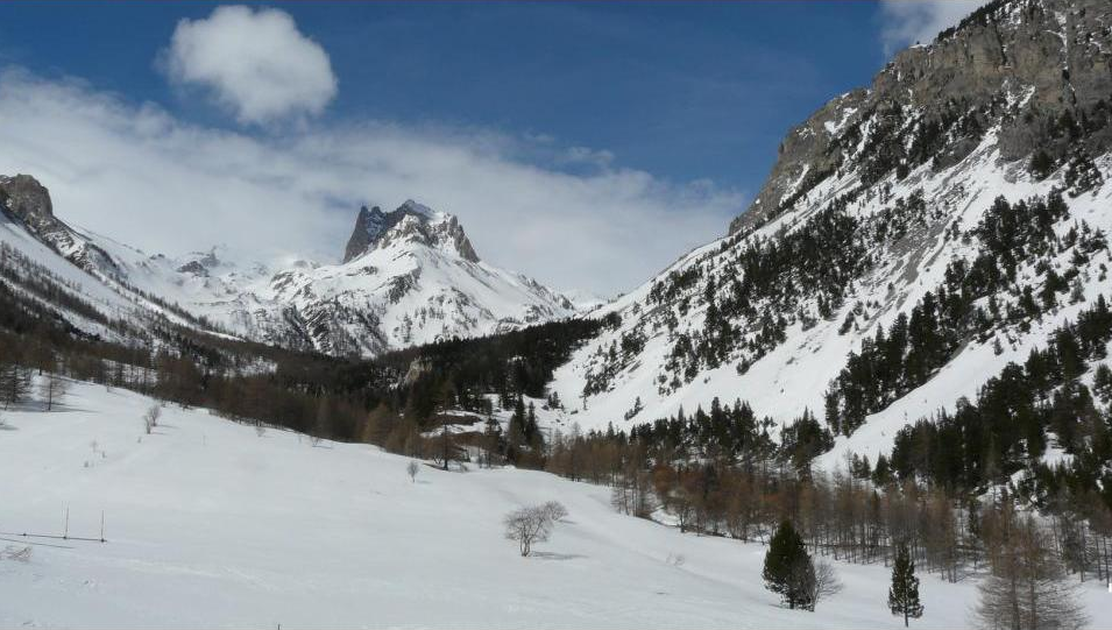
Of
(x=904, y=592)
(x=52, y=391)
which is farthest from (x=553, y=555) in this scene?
(x=52, y=391)

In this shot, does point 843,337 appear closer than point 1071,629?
No

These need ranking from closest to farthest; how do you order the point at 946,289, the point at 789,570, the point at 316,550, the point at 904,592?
the point at 316,550
the point at 904,592
the point at 789,570
the point at 946,289

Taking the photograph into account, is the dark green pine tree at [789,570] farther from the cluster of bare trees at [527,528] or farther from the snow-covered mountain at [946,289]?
the snow-covered mountain at [946,289]

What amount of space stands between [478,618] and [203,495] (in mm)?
48374

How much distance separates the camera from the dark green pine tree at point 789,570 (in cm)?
5703

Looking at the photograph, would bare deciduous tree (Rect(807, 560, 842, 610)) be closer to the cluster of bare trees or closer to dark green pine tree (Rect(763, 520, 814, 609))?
dark green pine tree (Rect(763, 520, 814, 609))

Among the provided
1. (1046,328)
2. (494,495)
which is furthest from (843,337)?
(494,495)

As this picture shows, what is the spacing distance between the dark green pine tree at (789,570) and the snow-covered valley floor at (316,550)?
6.16 ft

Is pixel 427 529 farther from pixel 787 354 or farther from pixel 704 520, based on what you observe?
pixel 787 354

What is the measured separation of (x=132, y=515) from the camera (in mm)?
55438

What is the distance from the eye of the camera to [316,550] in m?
51.6

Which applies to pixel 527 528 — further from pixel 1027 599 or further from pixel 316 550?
pixel 1027 599

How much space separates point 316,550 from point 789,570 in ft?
131

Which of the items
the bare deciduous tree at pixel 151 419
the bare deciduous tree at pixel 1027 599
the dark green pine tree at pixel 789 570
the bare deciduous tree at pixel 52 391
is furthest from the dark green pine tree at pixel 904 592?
the bare deciduous tree at pixel 52 391
